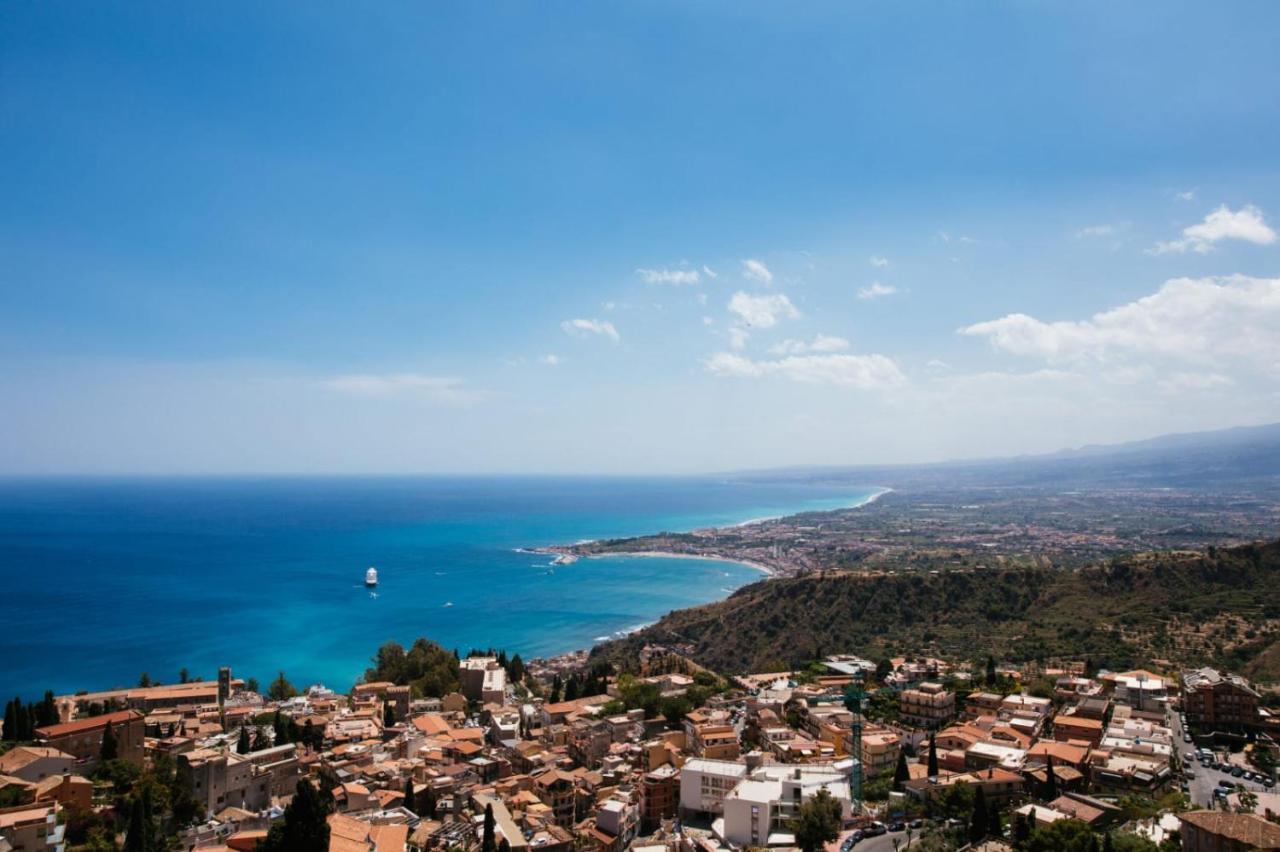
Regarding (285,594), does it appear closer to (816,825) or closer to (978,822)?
(816,825)

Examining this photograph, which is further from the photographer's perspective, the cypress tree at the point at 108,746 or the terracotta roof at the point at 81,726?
the terracotta roof at the point at 81,726

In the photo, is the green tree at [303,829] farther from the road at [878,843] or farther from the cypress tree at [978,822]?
the cypress tree at [978,822]

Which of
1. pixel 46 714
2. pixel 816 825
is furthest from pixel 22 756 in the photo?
pixel 816 825

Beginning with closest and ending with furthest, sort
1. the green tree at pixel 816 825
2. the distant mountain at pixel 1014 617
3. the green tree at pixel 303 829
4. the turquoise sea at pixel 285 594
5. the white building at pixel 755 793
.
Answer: the green tree at pixel 303 829 → the green tree at pixel 816 825 → the white building at pixel 755 793 → the distant mountain at pixel 1014 617 → the turquoise sea at pixel 285 594

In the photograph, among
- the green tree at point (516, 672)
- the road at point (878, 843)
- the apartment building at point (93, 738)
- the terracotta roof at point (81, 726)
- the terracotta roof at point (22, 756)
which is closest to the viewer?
the road at point (878, 843)

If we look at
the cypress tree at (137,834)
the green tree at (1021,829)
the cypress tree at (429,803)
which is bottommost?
the cypress tree at (429,803)

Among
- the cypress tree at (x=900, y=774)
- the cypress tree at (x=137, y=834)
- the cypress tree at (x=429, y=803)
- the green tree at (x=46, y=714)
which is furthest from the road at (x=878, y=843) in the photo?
the green tree at (x=46, y=714)

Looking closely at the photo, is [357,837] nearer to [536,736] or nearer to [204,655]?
[536,736]
